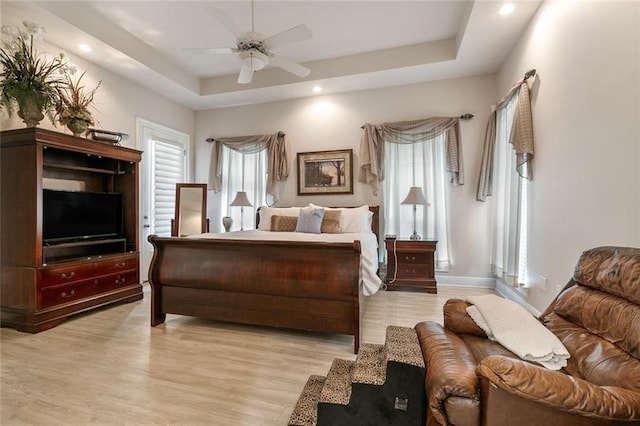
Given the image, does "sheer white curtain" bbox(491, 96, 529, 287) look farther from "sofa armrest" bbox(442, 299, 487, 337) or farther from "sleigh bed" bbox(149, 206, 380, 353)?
"sofa armrest" bbox(442, 299, 487, 337)

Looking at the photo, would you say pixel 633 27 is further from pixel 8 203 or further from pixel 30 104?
pixel 8 203

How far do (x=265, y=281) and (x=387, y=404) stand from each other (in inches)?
60.7

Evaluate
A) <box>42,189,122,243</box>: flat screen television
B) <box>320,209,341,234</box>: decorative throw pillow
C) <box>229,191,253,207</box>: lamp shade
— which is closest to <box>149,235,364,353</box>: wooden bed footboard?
<box>42,189,122,243</box>: flat screen television

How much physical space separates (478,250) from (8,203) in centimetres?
564

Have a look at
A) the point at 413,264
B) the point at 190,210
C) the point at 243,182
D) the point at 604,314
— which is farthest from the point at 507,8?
the point at 190,210

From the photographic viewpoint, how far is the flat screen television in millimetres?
3098

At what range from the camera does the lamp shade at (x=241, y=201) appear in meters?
4.97

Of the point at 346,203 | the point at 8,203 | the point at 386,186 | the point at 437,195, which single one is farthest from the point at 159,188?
the point at 437,195

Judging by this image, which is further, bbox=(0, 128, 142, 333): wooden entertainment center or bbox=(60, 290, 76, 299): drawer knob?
bbox=(60, 290, 76, 299): drawer knob

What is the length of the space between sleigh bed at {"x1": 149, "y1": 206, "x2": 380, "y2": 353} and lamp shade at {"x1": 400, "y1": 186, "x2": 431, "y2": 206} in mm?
1713

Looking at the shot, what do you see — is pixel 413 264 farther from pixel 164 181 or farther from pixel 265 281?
pixel 164 181

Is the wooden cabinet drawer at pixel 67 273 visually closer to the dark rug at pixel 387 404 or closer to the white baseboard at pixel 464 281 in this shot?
the dark rug at pixel 387 404

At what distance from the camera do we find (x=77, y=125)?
10.7 ft

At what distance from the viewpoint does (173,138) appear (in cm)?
516
